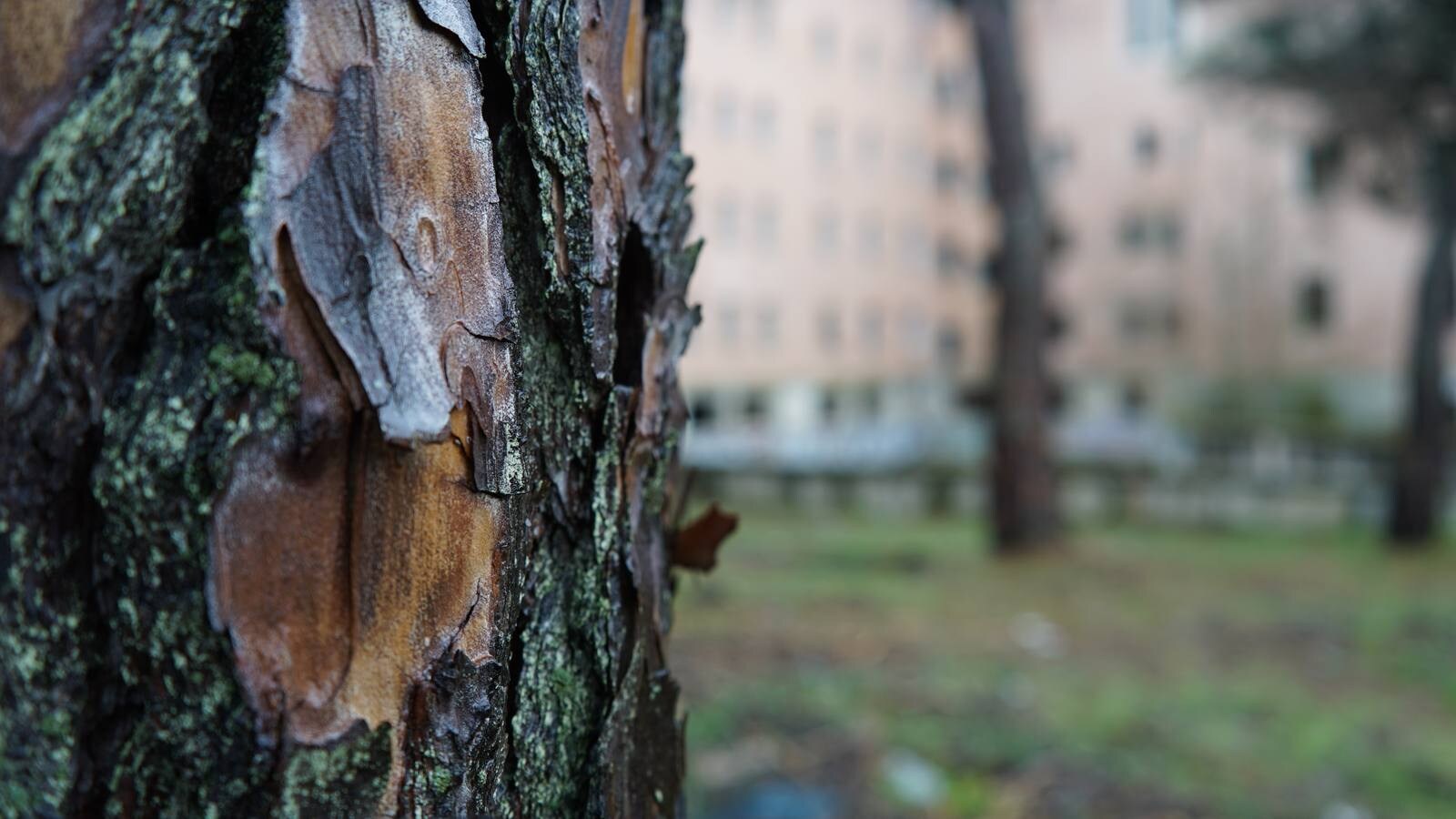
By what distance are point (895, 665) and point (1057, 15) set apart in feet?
97.6

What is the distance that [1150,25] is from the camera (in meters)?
30.6

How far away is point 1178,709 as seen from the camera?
5.48 meters

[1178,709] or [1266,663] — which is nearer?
[1178,709]

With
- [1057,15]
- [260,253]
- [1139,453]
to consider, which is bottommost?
[1139,453]

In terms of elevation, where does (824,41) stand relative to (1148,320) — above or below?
above

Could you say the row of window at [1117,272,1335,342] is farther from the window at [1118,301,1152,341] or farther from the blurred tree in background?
the blurred tree in background

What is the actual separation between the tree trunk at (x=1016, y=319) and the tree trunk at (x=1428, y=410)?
4.24 metres

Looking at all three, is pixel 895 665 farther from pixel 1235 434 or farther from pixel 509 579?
pixel 1235 434

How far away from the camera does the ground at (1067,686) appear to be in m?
4.20

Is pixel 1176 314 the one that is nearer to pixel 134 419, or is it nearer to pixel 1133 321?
pixel 1133 321

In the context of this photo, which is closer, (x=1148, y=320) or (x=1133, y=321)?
(x=1148, y=320)

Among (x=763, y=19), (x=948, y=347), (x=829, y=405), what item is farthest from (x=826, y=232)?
(x=948, y=347)

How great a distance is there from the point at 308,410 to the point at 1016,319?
10170 mm

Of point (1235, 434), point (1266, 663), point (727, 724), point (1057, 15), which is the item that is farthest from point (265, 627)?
point (1057, 15)
